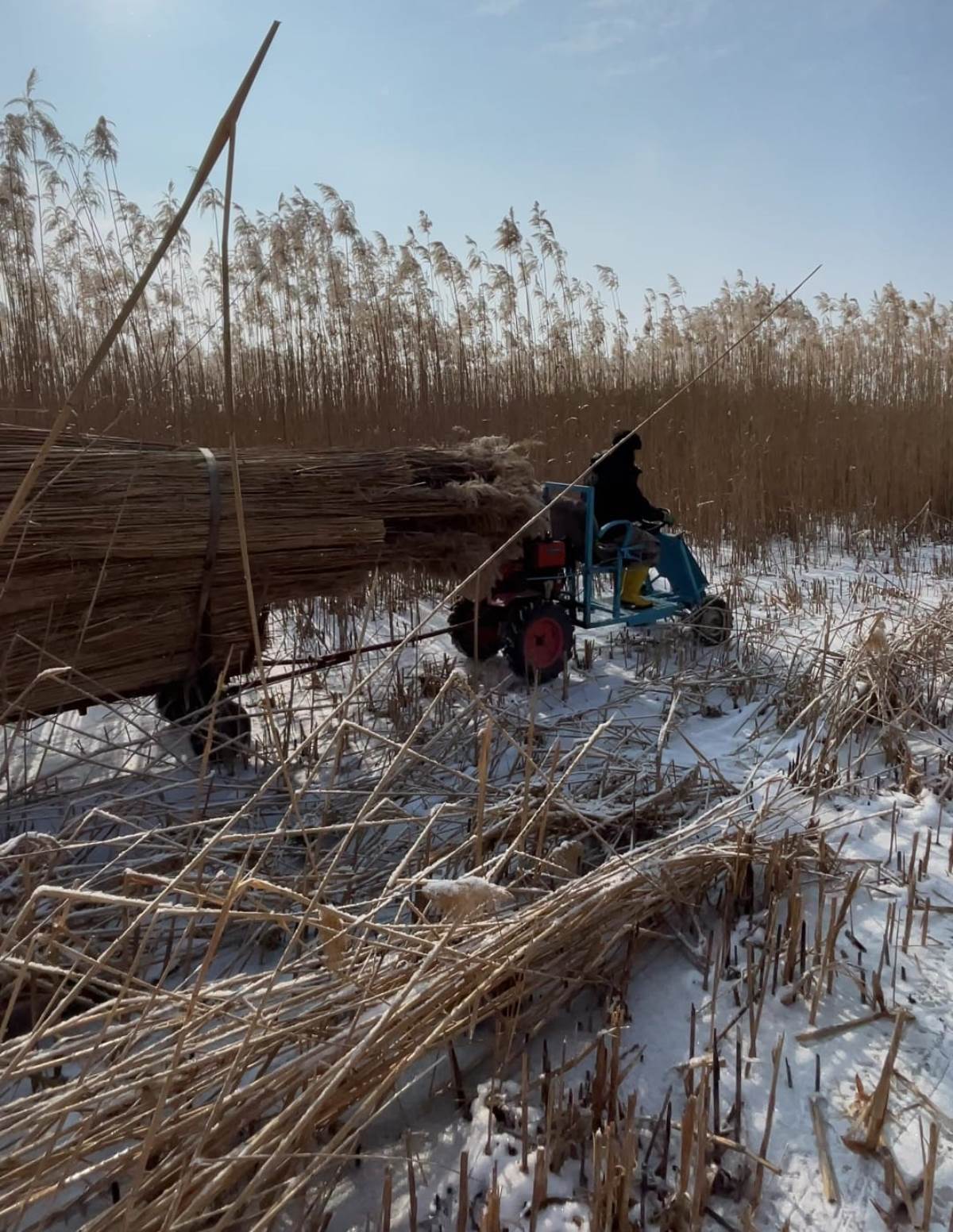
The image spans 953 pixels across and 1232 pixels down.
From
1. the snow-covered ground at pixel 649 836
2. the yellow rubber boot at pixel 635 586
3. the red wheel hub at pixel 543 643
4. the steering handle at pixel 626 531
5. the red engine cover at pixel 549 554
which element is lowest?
the snow-covered ground at pixel 649 836

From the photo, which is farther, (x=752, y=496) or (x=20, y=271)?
Answer: (x=752, y=496)

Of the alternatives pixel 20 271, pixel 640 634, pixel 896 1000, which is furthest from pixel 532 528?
pixel 20 271

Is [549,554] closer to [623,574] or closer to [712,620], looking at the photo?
[623,574]

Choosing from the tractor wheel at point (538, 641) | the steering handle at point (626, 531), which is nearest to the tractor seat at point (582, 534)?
the steering handle at point (626, 531)

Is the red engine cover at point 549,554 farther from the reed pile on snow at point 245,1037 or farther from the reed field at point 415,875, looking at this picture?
the reed pile on snow at point 245,1037

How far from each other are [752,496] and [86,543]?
178 inches

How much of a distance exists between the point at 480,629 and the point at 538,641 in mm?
229

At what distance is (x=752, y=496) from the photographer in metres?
5.54

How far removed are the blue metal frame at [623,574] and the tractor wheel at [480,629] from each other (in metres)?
0.34

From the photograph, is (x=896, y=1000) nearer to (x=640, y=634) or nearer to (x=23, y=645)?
(x=23, y=645)

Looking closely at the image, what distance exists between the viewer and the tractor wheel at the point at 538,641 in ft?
10.3

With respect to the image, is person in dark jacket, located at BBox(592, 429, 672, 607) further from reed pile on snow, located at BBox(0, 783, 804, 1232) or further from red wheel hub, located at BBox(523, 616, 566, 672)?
reed pile on snow, located at BBox(0, 783, 804, 1232)

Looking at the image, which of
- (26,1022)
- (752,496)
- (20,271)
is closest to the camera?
(26,1022)

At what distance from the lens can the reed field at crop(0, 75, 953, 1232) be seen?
3.35 feet
